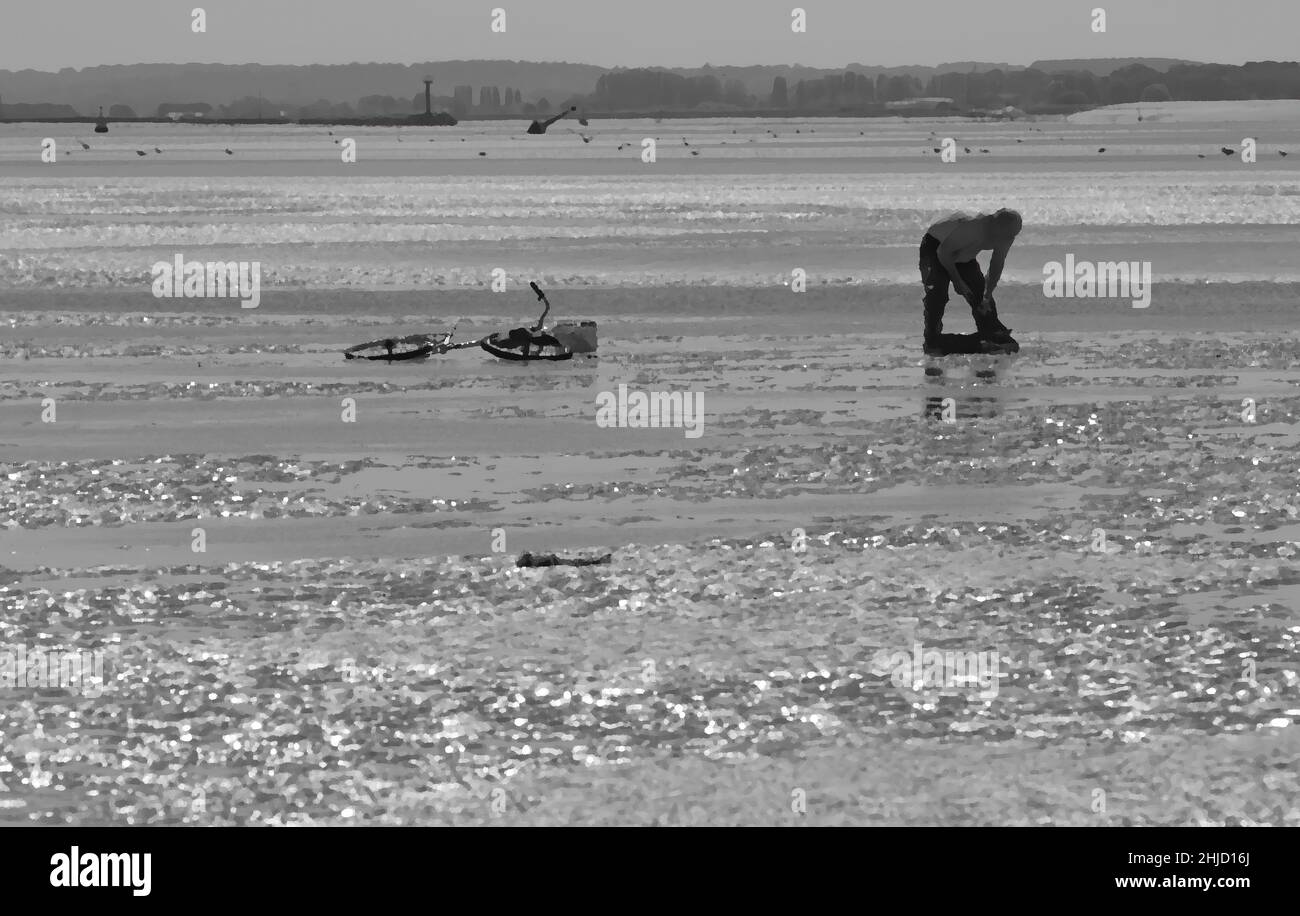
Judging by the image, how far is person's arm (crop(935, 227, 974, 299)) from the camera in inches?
1002

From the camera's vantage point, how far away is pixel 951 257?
25500mm

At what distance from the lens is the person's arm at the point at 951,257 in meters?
25.5

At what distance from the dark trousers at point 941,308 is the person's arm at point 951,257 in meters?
0.08

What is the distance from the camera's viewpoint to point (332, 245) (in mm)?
49250

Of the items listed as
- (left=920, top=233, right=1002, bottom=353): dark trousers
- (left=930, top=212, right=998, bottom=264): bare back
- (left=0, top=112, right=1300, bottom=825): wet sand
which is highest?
(left=930, top=212, right=998, bottom=264): bare back

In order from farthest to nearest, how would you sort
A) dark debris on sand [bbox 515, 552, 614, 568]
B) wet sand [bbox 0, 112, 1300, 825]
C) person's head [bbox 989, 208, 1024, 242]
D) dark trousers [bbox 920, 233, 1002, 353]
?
person's head [bbox 989, 208, 1024, 242] < dark trousers [bbox 920, 233, 1002, 353] < dark debris on sand [bbox 515, 552, 614, 568] < wet sand [bbox 0, 112, 1300, 825]

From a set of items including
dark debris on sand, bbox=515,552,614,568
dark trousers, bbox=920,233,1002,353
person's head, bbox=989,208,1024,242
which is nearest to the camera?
dark debris on sand, bbox=515,552,614,568

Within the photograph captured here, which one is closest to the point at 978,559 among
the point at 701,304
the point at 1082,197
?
the point at 701,304

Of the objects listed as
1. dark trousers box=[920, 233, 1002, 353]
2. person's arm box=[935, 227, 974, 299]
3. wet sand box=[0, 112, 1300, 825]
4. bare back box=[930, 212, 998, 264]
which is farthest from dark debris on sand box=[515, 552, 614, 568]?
bare back box=[930, 212, 998, 264]

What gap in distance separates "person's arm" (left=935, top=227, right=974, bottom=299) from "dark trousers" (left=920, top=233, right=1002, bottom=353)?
0.08 m

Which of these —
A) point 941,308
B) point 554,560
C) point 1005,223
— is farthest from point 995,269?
point 554,560

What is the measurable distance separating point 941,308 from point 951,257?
0.65 m

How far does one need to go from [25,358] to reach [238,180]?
79.6 meters

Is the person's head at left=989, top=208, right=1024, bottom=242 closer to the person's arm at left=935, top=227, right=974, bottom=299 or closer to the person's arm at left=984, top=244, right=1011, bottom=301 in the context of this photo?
the person's arm at left=984, top=244, right=1011, bottom=301
